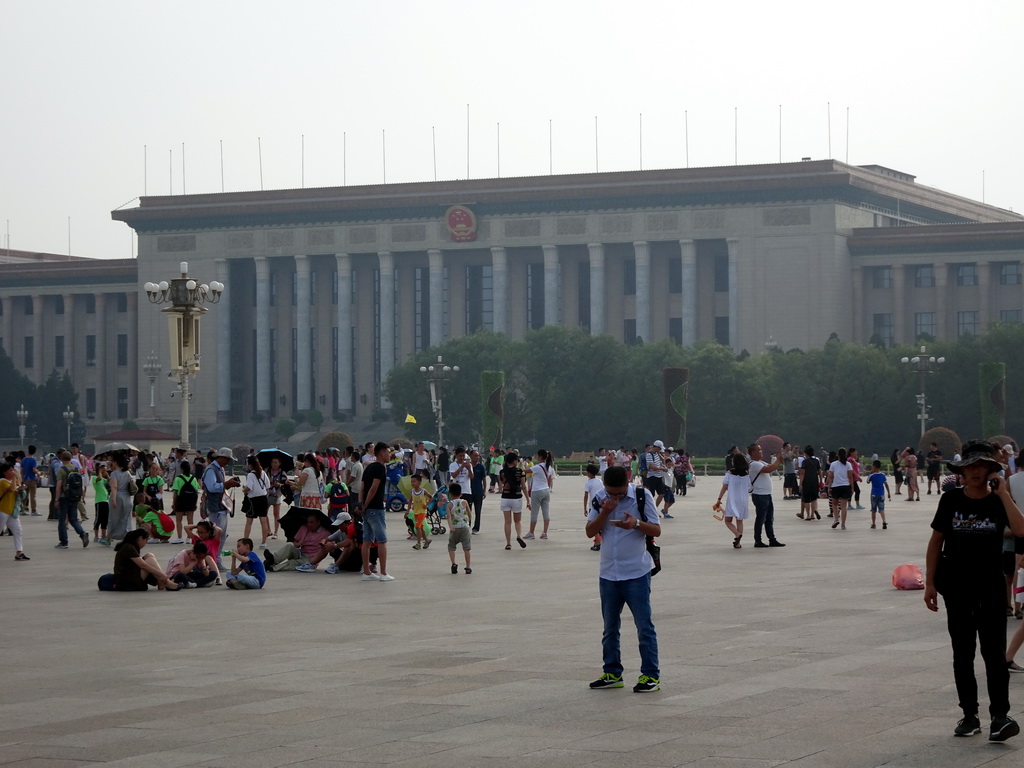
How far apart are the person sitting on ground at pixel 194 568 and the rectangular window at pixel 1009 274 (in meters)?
89.5

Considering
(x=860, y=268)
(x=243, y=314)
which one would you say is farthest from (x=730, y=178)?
(x=243, y=314)

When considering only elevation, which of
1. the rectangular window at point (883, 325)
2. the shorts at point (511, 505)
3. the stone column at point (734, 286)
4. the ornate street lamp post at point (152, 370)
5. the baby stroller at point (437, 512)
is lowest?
the baby stroller at point (437, 512)

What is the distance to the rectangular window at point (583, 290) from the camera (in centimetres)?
11225

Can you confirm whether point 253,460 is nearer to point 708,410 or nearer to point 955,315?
point 708,410

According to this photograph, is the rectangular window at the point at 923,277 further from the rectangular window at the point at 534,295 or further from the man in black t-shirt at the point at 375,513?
the man in black t-shirt at the point at 375,513

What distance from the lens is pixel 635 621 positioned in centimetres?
1162

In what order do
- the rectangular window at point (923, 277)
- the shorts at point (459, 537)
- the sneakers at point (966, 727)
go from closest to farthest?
the sneakers at point (966, 727), the shorts at point (459, 537), the rectangular window at point (923, 277)

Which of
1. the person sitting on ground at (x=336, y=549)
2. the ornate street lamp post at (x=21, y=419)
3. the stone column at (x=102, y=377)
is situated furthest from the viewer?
the stone column at (x=102, y=377)

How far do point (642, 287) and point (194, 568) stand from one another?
89.1 metres

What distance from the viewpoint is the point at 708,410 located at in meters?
81.4

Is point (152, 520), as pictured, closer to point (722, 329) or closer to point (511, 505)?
point (511, 505)

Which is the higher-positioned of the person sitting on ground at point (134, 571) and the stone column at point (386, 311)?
the stone column at point (386, 311)

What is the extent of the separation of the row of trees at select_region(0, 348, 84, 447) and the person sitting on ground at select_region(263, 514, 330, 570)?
90.6 metres

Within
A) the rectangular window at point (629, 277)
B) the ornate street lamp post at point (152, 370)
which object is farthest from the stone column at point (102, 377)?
the rectangular window at point (629, 277)
